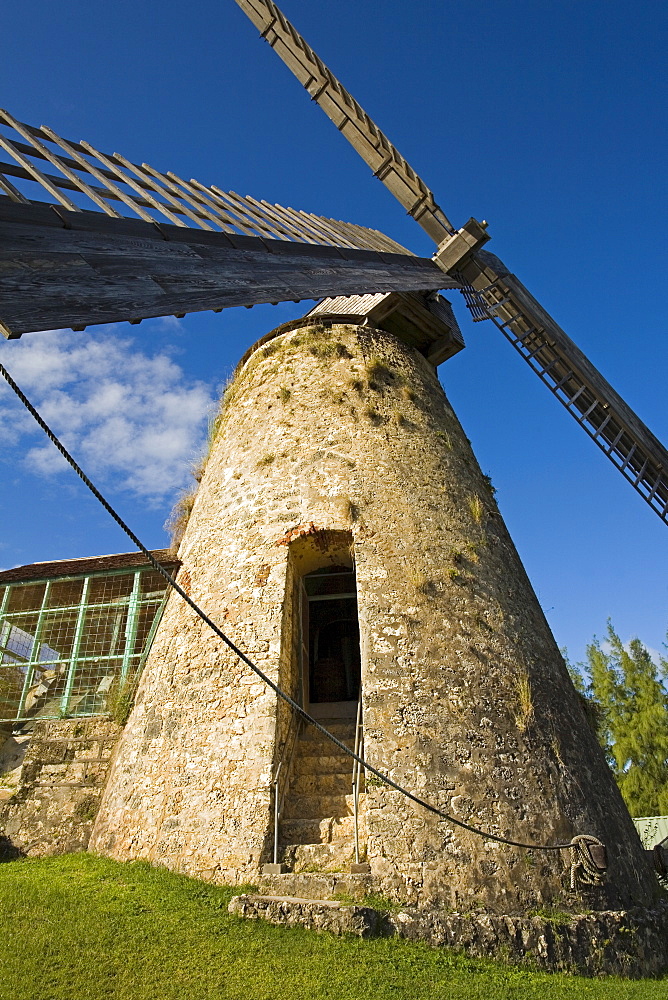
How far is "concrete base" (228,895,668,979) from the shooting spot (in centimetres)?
511

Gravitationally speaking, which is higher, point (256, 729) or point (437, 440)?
point (437, 440)

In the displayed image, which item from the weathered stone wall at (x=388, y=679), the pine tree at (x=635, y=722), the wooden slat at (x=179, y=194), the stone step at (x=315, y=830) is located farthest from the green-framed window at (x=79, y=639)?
the pine tree at (x=635, y=722)

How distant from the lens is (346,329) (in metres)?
10.9

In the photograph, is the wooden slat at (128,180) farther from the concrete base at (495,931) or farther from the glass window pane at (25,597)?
the glass window pane at (25,597)

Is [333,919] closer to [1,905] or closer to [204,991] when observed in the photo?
[204,991]

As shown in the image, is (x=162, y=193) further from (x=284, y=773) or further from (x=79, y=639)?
(x=79, y=639)

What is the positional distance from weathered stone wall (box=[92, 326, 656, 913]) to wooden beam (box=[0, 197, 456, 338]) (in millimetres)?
3717

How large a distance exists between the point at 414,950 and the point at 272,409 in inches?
276

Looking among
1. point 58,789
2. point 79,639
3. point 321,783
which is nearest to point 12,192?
point 321,783

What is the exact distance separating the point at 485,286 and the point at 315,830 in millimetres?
9919

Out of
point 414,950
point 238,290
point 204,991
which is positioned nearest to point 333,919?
point 414,950

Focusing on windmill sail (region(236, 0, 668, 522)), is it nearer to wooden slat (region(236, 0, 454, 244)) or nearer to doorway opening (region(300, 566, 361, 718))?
wooden slat (region(236, 0, 454, 244))

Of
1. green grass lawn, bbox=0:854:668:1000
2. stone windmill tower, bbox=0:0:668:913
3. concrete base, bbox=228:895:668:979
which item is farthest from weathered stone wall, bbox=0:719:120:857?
concrete base, bbox=228:895:668:979

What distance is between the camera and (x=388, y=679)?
22.1ft
